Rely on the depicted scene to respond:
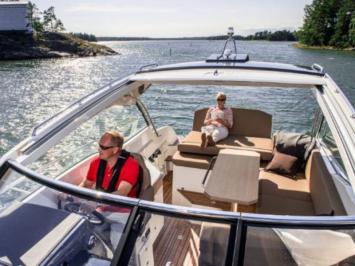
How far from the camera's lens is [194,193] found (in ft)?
12.3

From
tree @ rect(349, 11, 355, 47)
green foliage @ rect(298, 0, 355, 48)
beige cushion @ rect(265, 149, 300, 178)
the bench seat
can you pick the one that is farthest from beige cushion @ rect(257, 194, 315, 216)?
green foliage @ rect(298, 0, 355, 48)

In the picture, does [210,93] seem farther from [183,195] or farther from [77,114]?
[77,114]

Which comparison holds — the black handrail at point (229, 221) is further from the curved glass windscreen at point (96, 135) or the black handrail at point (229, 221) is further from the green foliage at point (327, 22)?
the green foliage at point (327, 22)

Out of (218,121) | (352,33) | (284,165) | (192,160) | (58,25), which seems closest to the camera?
(284,165)

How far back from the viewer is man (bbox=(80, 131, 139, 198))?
2462 mm

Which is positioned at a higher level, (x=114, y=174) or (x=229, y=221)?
(x=229, y=221)

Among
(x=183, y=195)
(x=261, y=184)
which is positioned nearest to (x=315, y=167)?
(x=261, y=184)

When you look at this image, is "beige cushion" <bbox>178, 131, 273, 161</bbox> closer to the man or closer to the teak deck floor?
the man

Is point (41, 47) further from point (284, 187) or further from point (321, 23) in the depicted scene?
point (284, 187)

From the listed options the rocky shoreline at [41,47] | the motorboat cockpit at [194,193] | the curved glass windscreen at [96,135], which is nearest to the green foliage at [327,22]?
the rocky shoreline at [41,47]

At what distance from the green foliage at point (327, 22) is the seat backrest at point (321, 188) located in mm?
56584

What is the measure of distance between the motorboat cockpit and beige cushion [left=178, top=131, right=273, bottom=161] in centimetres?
1

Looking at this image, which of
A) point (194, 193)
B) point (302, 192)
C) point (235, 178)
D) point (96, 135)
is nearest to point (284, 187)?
point (302, 192)

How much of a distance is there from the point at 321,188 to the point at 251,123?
183cm
